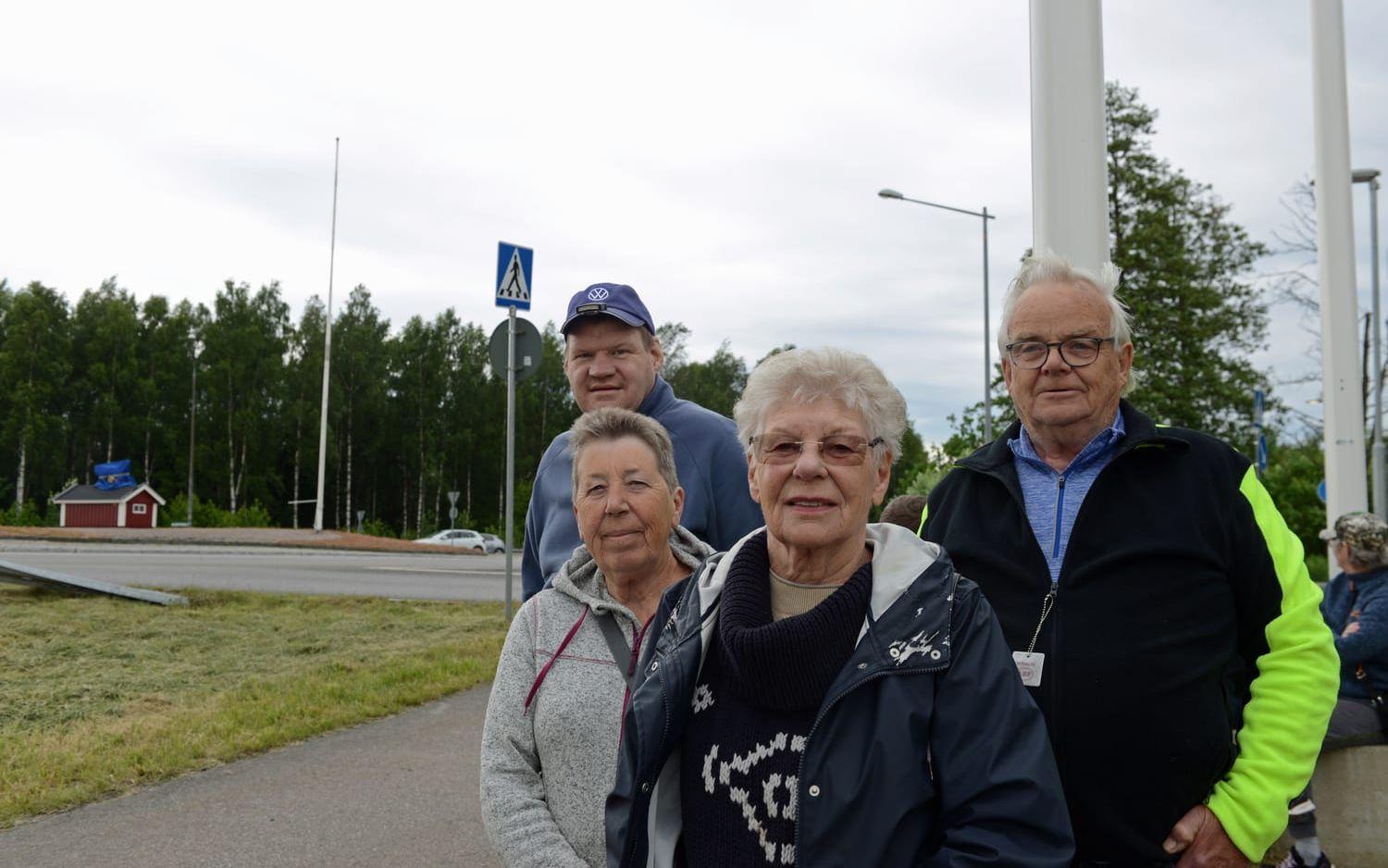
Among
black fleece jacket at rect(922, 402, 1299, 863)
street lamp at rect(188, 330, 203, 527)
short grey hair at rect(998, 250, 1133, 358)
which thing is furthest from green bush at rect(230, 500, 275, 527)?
black fleece jacket at rect(922, 402, 1299, 863)

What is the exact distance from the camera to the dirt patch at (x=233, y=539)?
34.0 meters

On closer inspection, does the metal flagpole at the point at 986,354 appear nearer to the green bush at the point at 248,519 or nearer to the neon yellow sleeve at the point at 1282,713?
the neon yellow sleeve at the point at 1282,713

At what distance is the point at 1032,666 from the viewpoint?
2453 millimetres

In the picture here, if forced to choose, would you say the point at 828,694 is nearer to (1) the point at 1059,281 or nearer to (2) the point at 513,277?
(1) the point at 1059,281

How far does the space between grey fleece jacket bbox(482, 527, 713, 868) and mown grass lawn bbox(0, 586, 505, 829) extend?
138 inches

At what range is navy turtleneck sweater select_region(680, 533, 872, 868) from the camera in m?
1.96

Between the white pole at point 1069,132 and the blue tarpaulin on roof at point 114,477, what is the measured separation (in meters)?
58.1

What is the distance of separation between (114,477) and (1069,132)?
59.0 m

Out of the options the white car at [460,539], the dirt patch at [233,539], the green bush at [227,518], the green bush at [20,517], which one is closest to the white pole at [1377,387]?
the dirt patch at [233,539]

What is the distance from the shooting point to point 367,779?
5707 mm

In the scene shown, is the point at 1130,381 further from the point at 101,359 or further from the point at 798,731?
the point at 101,359

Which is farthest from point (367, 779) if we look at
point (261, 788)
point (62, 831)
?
point (62, 831)

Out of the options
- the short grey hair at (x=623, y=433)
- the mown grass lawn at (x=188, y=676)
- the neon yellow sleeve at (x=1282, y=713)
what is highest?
the short grey hair at (x=623, y=433)

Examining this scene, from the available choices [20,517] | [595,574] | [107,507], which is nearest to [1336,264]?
[595,574]
